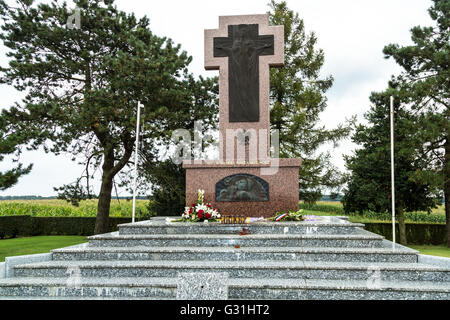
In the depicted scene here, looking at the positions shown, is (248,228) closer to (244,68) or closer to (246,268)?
(246,268)

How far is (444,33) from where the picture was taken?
13.5 m

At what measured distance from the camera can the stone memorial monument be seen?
330 inches

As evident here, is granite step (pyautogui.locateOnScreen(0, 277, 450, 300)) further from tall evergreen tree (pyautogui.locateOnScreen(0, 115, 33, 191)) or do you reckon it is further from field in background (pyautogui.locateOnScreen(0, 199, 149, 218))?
field in background (pyautogui.locateOnScreen(0, 199, 149, 218))

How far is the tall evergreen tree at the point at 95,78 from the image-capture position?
39.3ft

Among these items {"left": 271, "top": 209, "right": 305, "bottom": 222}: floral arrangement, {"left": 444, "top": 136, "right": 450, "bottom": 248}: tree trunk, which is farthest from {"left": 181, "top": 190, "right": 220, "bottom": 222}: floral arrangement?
{"left": 444, "top": 136, "right": 450, "bottom": 248}: tree trunk

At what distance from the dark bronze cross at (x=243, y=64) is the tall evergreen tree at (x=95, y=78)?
3.19 m

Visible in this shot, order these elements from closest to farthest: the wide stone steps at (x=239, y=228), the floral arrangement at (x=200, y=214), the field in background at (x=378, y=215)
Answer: the wide stone steps at (x=239, y=228) < the floral arrangement at (x=200, y=214) < the field in background at (x=378, y=215)

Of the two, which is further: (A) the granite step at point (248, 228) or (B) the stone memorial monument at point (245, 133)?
(B) the stone memorial monument at point (245, 133)

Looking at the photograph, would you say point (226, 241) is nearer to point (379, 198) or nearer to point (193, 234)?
point (193, 234)

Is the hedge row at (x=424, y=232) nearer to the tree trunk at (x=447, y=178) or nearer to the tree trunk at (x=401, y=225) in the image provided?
the tree trunk at (x=401, y=225)

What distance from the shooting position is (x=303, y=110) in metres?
15.4

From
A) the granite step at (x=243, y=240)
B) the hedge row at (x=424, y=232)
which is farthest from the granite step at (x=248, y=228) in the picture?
the hedge row at (x=424, y=232)
